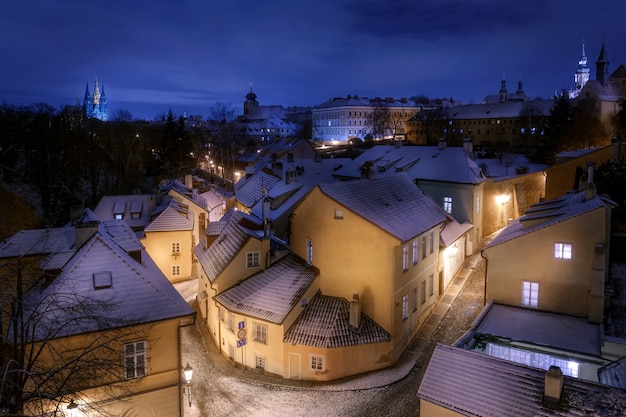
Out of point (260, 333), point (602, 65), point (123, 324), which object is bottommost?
point (260, 333)

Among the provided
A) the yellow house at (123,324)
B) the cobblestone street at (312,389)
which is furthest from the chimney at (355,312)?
the yellow house at (123,324)

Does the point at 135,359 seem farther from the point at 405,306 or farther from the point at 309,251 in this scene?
the point at 405,306

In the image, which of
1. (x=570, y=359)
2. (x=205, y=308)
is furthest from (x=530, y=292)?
(x=205, y=308)

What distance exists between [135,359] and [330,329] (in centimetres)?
975

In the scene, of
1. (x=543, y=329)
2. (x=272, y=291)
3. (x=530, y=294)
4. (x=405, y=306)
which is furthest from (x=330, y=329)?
(x=530, y=294)

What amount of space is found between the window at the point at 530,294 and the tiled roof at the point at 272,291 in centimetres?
1058

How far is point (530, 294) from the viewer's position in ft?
76.0

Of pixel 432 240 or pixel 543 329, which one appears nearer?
pixel 543 329

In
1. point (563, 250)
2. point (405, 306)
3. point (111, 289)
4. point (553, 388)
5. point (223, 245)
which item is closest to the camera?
point (553, 388)

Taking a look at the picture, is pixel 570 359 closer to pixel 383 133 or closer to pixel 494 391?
pixel 494 391

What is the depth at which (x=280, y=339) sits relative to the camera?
23703mm

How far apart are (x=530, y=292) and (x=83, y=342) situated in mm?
19721

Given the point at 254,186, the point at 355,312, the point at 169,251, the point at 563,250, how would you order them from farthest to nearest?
1. the point at 254,186
2. the point at 169,251
3. the point at 355,312
4. the point at 563,250

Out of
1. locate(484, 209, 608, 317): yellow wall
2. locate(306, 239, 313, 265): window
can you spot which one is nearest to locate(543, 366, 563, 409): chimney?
locate(484, 209, 608, 317): yellow wall
